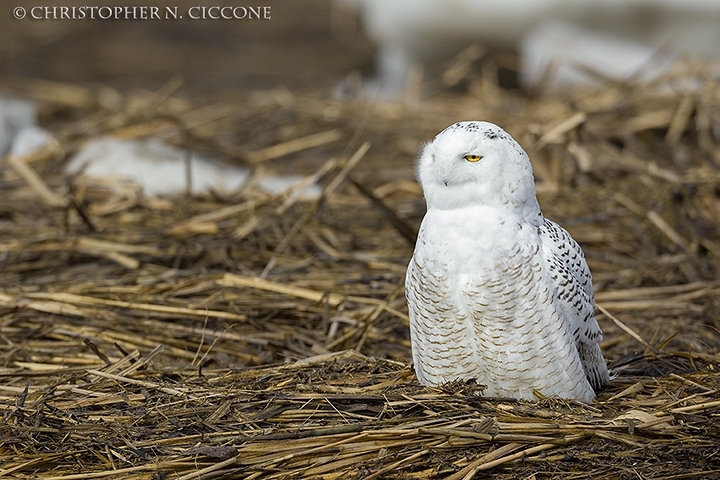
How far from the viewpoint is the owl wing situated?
2859mm

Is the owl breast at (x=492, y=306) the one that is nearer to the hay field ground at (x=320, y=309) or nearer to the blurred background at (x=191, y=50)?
the hay field ground at (x=320, y=309)

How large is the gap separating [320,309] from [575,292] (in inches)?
49.7

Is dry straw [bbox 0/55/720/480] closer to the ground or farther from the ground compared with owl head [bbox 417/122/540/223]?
closer to the ground

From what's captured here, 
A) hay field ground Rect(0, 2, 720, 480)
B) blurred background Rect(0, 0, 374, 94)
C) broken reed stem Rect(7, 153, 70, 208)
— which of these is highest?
blurred background Rect(0, 0, 374, 94)

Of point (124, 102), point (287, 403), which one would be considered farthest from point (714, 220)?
point (124, 102)

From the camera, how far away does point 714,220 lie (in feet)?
15.3

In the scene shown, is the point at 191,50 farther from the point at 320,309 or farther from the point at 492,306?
the point at 492,306

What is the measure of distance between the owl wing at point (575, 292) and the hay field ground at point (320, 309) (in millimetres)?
136

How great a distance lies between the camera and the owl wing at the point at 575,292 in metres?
2.86

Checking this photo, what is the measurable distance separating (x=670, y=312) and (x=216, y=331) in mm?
1841

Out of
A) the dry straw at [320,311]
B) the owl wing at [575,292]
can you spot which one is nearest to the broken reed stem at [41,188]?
the dry straw at [320,311]

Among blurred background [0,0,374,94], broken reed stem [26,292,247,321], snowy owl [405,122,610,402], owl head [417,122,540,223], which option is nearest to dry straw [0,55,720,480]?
broken reed stem [26,292,247,321]

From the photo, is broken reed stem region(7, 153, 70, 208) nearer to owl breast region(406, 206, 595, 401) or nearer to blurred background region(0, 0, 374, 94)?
owl breast region(406, 206, 595, 401)

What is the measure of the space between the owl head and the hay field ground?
22.9 inches
